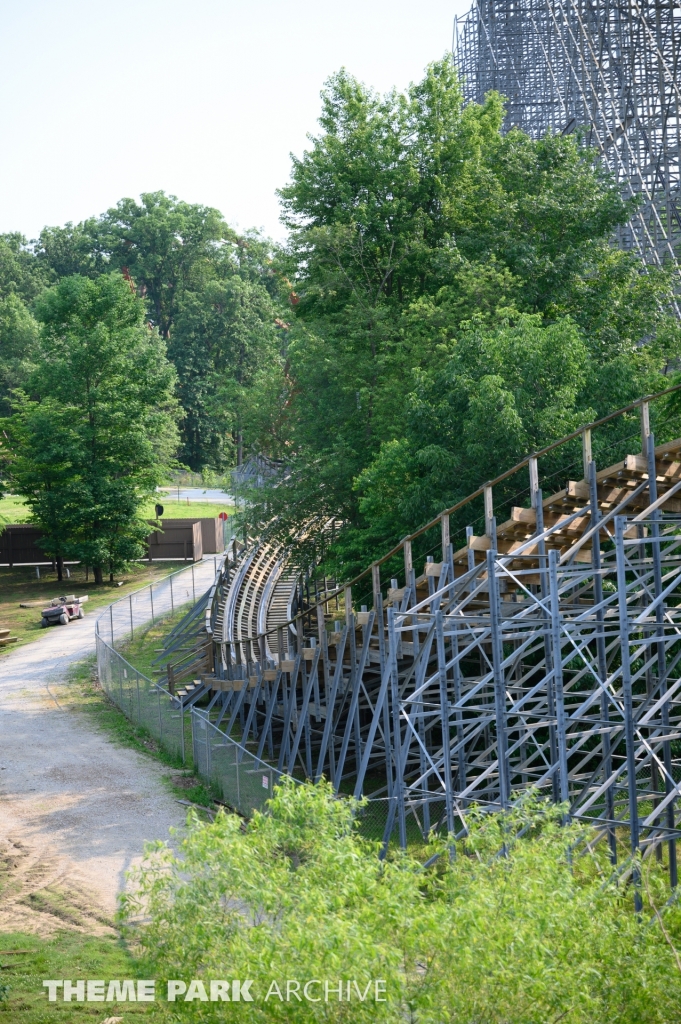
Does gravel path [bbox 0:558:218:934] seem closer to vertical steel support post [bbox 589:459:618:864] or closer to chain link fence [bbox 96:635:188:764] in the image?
chain link fence [bbox 96:635:188:764]

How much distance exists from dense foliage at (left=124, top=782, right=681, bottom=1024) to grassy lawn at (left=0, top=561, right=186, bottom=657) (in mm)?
33244

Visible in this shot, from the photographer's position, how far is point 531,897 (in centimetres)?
934

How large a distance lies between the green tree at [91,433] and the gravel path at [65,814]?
16.3 meters

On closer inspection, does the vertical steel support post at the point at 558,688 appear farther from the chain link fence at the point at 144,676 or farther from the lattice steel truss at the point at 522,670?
the chain link fence at the point at 144,676

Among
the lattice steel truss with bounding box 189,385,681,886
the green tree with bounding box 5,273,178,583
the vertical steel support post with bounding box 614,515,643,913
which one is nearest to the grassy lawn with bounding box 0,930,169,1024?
the lattice steel truss with bounding box 189,385,681,886

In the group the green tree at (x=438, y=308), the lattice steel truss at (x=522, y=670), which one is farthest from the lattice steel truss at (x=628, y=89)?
the lattice steel truss at (x=522, y=670)

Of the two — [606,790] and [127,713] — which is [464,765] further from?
[127,713]

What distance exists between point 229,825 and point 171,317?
85058mm

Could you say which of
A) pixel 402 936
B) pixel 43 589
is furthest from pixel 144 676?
pixel 43 589

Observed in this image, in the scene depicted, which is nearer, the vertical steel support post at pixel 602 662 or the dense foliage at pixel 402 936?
the dense foliage at pixel 402 936

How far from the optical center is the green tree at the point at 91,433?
49469 millimetres

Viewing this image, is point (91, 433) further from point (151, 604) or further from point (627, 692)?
point (627, 692)

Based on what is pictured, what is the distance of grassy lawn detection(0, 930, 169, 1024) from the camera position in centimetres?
1484

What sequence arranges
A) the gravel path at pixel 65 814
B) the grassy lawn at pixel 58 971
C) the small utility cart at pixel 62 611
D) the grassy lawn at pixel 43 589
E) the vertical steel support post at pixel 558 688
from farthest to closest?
the grassy lawn at pixel 43 589 → the small utility cart at pixel 62 611 → the gravel path at pixel 65 814 → the vertical steel support post at pixel 558 688 → the grassy lawn at pixel 58 971
